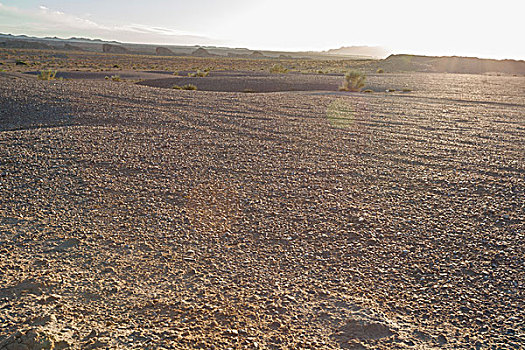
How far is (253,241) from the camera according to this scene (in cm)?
571

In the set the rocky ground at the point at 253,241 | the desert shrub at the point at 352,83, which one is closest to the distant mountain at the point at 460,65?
the desert shrub at the point at 352,83

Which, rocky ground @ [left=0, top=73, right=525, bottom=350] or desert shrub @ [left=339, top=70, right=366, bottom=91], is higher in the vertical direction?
desert shrub @ [left=339, top=70, right=366, bottom=91]

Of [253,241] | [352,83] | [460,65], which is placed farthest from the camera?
[460,65]

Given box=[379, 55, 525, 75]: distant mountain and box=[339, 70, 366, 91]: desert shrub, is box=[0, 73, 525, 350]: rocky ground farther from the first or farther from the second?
box=[379, 55, 525, 75]: distant mountain

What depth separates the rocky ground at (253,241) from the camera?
12.9 feet

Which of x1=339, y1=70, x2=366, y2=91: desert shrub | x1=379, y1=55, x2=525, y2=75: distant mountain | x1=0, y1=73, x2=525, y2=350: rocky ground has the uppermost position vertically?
x1=379, y1=55, x2=525, y2=75: distant mountain

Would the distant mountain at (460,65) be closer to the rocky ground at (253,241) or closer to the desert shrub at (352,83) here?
the desert shrub at (352,83)

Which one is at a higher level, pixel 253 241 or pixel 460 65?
pixel 460 65

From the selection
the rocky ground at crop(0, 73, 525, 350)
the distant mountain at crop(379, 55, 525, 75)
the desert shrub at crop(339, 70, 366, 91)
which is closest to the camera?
the rocky ground at crop(0, 73, 525, 350)

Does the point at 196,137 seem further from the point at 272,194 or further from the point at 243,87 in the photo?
the point at 243,87

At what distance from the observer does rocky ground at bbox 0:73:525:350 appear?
155 inches

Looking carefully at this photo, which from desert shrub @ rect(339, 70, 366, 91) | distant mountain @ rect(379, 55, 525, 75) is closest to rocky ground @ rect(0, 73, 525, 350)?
desert shrub @ rect(339, 70, 366, 91)

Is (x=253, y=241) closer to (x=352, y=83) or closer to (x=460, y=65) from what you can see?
(x=352, y=83)

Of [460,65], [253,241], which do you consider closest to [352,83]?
[253,241]
